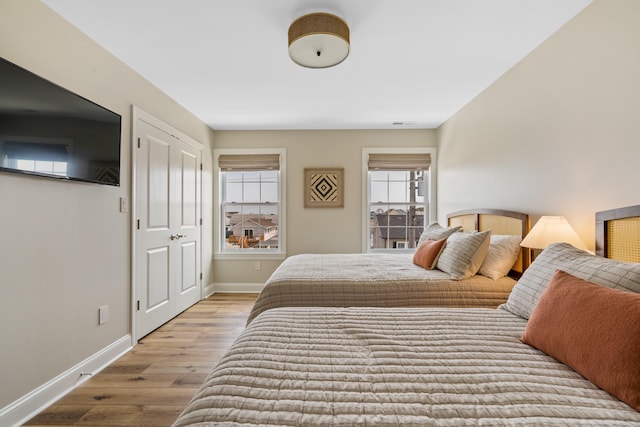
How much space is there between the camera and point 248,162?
4422 mm

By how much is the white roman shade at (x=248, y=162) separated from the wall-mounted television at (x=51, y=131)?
210 centimetres

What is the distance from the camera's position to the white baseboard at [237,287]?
4.42 m

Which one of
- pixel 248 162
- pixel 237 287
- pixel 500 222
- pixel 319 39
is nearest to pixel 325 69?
pixel 319 39

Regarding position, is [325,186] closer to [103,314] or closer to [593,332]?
[103,314]

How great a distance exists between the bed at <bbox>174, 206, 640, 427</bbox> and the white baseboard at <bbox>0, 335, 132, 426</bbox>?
5.09 feet

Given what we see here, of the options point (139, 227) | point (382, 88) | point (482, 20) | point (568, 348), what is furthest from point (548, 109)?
point (139, 227)

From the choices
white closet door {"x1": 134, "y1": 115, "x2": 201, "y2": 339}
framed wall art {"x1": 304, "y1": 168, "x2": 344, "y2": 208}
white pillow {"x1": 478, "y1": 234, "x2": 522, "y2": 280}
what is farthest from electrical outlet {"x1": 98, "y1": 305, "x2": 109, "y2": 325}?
white pillow {"x1": 478, "y1": 234, "x2": 522, "y2": 280}

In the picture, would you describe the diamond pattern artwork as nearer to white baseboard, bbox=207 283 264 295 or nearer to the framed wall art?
the framed wall art

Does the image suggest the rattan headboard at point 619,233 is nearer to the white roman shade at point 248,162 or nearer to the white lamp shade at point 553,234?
the white lamp shade at point 553,234

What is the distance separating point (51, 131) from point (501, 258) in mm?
3166

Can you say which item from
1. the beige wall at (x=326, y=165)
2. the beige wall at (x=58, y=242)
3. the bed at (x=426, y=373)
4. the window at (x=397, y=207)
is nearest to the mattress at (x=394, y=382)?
the bed at (x=426, y=373)

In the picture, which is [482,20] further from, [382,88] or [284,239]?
[284,239]

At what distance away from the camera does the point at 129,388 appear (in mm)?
2025

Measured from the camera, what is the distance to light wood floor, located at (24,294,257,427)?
5.73ft
